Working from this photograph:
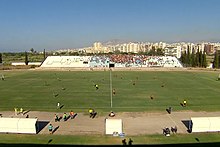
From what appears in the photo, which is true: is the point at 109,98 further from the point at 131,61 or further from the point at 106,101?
the point at 131,61

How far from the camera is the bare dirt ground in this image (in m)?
21.9

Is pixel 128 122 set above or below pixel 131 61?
below

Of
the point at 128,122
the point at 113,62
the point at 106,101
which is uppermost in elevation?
the point at 113,62

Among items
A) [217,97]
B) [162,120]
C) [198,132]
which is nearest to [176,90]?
[217,97]

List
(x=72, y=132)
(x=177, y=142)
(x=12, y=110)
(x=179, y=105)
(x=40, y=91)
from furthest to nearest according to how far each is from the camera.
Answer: (x=40, y=91)
(x=179, y=105)
(x=12, y=110)
(x=72, y=132)
(x=177, y=142)

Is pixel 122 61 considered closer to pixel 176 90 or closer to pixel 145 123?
pixel 176 90

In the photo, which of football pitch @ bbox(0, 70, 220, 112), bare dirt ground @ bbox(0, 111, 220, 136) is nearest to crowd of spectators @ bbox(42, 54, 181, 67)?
football pitch @ bbox(0, 70, 220, 112)

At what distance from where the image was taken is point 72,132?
21.7m

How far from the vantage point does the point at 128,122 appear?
Result: 24.3 metres

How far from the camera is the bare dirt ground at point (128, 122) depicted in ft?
71.8

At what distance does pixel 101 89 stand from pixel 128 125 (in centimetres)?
2012

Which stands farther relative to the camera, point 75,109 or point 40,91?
point 40,91

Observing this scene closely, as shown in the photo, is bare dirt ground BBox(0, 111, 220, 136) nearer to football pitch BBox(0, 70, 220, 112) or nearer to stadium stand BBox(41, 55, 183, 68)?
football pitch BBox(0, 70, 220, 112)

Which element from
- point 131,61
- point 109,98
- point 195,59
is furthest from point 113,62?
point 109,98
